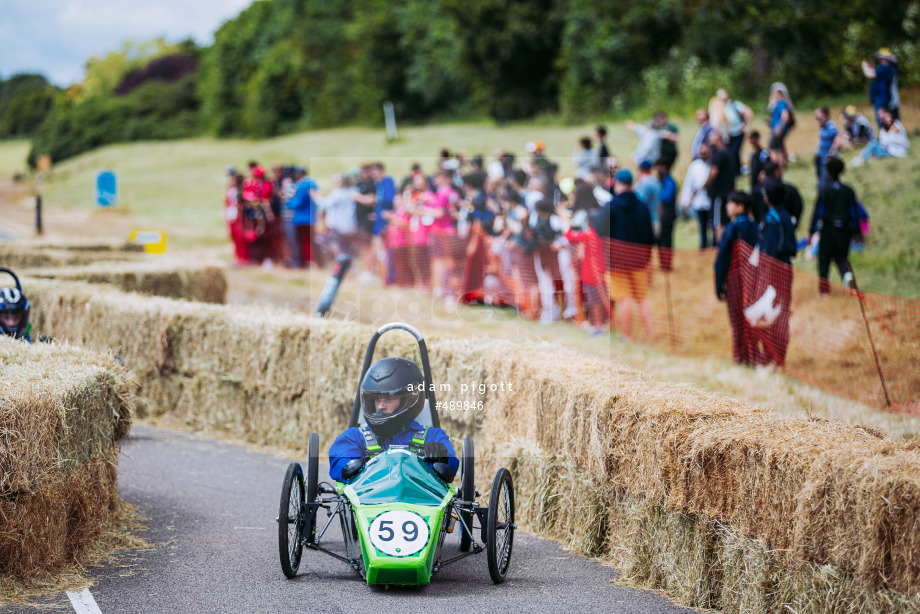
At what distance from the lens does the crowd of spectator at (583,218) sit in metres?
14.5

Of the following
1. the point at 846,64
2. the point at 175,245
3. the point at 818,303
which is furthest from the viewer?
the point at 175,245

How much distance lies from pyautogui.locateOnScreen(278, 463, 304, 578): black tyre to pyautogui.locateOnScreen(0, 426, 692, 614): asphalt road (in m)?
0.13

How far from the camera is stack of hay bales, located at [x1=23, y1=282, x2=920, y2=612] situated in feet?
17.5

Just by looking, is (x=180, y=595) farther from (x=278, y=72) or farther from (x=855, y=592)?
(x=278, y=72)

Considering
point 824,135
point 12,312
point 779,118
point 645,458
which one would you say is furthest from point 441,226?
point 645,458

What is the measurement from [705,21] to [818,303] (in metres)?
25.8

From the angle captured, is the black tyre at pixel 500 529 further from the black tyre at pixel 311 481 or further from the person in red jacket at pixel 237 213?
the person in red jacket at pixel 237 213

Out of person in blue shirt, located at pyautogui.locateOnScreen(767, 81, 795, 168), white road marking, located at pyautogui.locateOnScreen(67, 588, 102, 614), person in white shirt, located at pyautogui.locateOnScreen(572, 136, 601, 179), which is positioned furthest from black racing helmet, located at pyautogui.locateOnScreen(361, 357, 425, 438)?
person in blue shirt, located at pyautogui.locateOnScreen(767, 81, 795, 168)

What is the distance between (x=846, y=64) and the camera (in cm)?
2773

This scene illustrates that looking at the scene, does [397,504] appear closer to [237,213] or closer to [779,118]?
[779,118]

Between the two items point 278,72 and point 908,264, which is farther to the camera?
point 278,72

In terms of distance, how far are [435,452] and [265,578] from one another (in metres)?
1.36

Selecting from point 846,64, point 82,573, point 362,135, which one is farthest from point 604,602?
point 362,135

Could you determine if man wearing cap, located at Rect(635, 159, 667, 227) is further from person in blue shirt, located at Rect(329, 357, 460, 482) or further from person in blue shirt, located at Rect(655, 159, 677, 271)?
person in blue shirt, located at Rect(329, 357, 460, 482)
